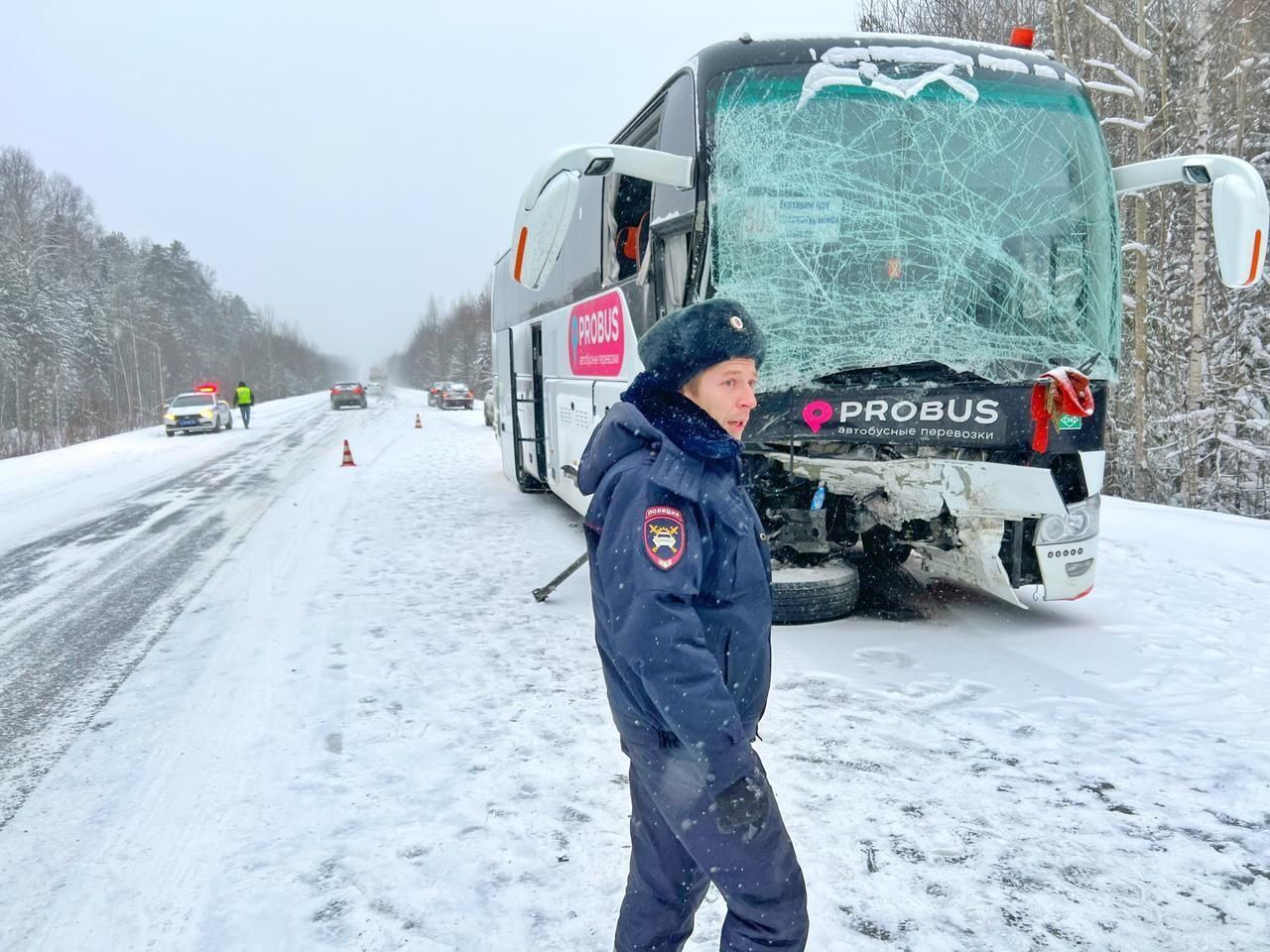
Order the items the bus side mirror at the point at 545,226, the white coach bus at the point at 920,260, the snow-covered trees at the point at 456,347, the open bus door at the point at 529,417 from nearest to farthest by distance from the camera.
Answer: the bus side mirror at the point at 545,226
the white coach bus at the point at 920,260
the open bus door at the point at 529,417
the snow-covered trees at the point at 456,347

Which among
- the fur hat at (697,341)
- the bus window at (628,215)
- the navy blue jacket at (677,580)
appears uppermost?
the bus window at (628,215)

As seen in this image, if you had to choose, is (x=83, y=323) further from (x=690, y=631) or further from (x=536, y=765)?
(x=690, y=631)

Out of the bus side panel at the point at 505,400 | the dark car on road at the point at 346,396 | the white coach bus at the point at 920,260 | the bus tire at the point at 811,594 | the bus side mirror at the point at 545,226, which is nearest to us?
the bus side mirror at the point at 545,226

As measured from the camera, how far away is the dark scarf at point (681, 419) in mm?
1840

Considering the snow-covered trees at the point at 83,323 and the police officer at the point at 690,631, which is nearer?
the police officer at the point at 690,631

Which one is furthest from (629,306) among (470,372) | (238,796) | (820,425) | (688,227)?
(470,372)

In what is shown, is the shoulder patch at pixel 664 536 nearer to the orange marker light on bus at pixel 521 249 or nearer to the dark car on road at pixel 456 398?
the orange marker light on bus at pixel 521 249

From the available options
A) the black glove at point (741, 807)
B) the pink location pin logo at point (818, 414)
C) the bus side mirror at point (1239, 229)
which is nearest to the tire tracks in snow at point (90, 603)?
the black glove at point (741, 807)

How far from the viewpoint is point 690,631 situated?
5.54 feet

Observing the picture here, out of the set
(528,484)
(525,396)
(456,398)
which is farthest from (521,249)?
(456,398)

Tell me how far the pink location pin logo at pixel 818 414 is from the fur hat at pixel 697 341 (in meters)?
3.05

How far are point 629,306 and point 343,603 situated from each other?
10.3 feet

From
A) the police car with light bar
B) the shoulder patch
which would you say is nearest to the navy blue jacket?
the shoulder patch

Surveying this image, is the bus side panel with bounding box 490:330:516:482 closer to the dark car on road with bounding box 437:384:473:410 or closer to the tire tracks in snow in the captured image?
the tire tracks in snow
